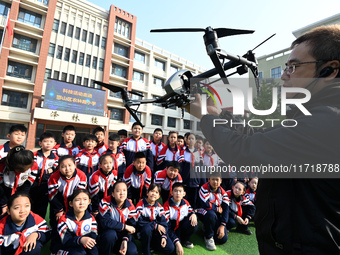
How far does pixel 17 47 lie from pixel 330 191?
22.5 metres

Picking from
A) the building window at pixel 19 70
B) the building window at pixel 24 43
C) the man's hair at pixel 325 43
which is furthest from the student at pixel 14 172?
the building window at pixel 24 43

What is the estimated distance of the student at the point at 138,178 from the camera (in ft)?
12.9

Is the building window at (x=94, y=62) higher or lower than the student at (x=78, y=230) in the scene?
higher

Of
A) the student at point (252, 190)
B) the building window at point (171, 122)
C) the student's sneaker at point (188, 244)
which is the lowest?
the student's sneaker at point (188, 244)

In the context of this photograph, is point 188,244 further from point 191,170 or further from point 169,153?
point 169,153

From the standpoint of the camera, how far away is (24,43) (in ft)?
56.9

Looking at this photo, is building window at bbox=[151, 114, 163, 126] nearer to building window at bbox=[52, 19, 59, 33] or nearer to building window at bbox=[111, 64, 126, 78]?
building window at bbox=[111, 64, 126, 78]

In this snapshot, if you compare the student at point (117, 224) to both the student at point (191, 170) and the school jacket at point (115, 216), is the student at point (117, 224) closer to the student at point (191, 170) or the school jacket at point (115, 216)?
the school jacket at point (115, 216)

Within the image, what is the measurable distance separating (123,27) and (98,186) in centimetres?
2330

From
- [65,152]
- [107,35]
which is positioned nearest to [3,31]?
[107,35]

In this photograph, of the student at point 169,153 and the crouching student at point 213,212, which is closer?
the crouching student at point 213,212

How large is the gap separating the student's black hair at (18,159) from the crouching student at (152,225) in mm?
1862

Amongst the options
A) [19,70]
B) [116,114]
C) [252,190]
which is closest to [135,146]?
[252,190]

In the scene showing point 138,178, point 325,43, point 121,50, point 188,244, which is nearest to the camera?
point 325,43
